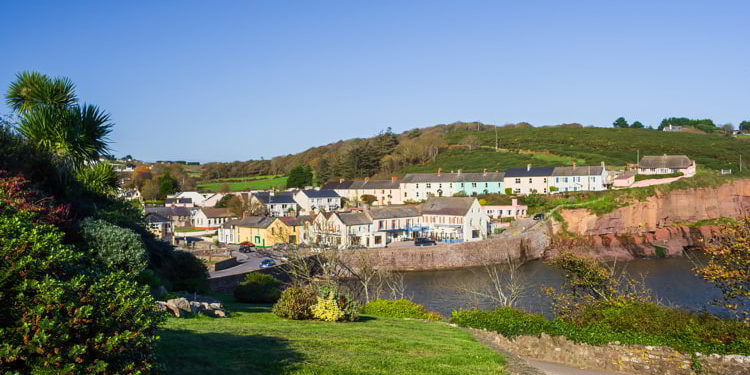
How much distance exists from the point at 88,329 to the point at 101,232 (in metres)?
15.2

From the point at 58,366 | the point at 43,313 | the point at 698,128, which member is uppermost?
the point at 698,128

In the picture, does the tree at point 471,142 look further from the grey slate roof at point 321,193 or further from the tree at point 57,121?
the tree at point 57,121

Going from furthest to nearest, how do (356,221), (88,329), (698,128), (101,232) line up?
(698,128) < (356,221) < (101,232) < (88,329)

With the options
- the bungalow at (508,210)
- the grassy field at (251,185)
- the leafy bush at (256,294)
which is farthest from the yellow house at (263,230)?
the grassy field at (251,185)

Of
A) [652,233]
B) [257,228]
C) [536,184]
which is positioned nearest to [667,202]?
[652,233]

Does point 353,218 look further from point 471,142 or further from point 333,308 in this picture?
point 471,142

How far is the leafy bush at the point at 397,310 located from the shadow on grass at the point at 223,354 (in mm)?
11308

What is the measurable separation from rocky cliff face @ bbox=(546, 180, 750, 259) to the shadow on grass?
56.0 metres

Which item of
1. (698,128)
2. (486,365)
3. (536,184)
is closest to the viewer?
(486,365)

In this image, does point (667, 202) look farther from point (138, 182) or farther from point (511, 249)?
point (138, 182)

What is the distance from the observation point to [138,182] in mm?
115625

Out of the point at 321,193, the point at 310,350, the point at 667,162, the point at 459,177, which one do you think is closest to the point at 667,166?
the point at 667,162

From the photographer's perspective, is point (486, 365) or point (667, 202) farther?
point (667, 202)

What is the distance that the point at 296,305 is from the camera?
17.8m
